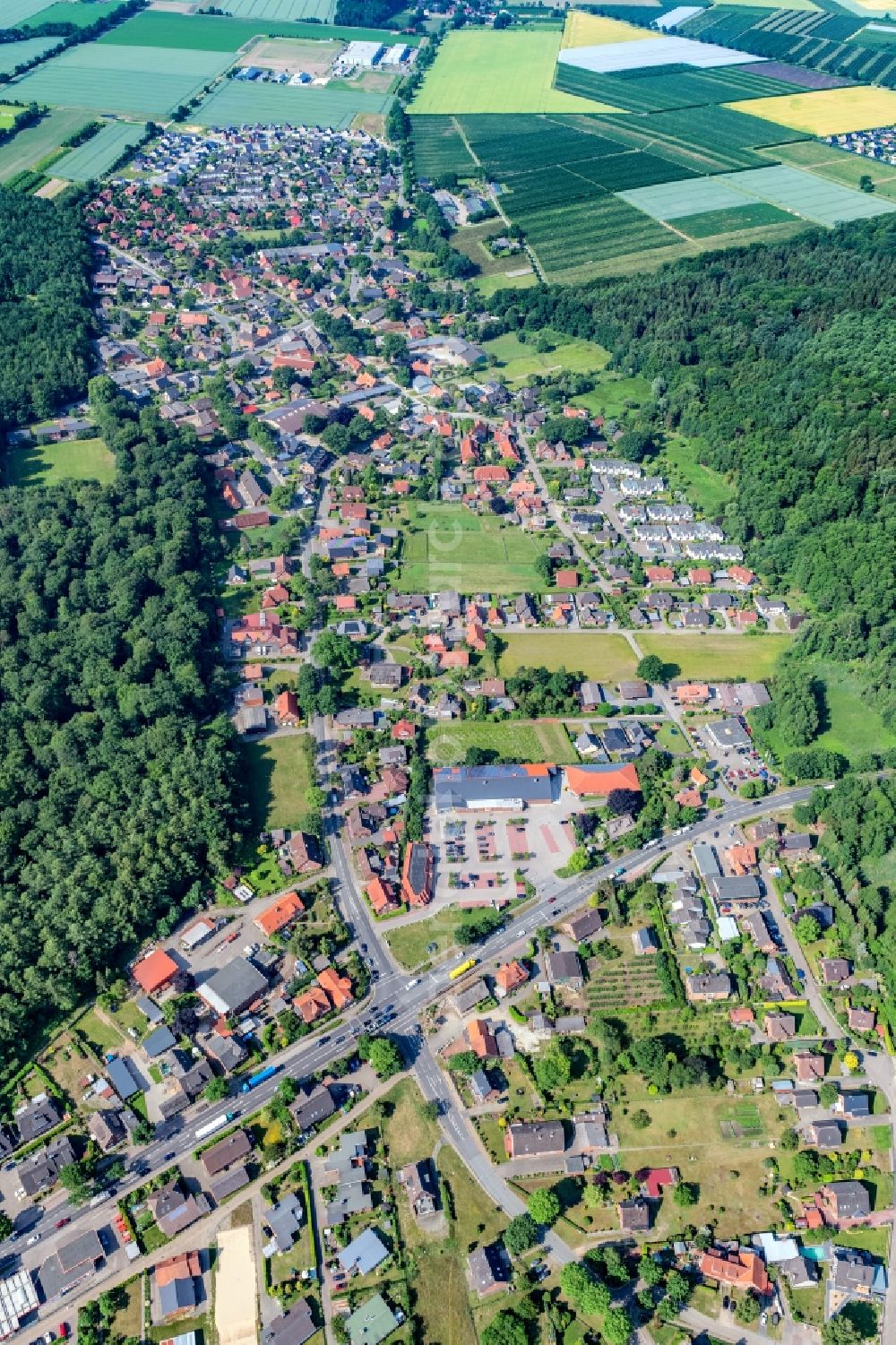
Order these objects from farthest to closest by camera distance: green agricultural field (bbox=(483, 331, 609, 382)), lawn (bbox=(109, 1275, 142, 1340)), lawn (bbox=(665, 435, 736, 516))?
green agricultural field (bbox=(483, 331, 609, 382)) < lawn (bbox=(665, 435, 736, 516)) < lawn (bbox=(109, 1275, 142, 1340))

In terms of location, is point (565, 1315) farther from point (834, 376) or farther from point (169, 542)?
point (834, 376)

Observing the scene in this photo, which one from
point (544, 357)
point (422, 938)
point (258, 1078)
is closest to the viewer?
point (258, 1078)

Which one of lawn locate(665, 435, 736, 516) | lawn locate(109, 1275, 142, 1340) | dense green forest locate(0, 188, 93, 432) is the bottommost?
lawn locate(109, 1275, 142, 1340)

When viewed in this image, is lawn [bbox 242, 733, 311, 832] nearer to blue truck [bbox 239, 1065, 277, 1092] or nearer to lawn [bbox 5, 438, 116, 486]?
blue truck [bbox 239, 1065, 277, 1092]

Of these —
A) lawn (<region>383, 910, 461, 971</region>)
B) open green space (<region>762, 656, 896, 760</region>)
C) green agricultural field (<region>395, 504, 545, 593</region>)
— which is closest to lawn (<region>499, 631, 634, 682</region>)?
green agricultural field (<region>395, 504, 545, 593</region>)

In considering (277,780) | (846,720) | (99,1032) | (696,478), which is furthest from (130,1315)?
(696,478)

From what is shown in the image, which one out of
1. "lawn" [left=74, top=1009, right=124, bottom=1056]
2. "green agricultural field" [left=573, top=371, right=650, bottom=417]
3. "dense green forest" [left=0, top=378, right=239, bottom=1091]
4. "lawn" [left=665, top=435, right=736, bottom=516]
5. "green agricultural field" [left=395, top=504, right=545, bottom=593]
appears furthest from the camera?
"green agricultural field" [left=573, top=371, right=650, bottom=417]

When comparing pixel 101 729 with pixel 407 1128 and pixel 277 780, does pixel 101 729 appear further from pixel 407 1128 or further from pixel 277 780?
pixel 407 1128

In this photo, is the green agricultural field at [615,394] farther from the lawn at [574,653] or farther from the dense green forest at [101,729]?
the dense green forest at [101,729]
